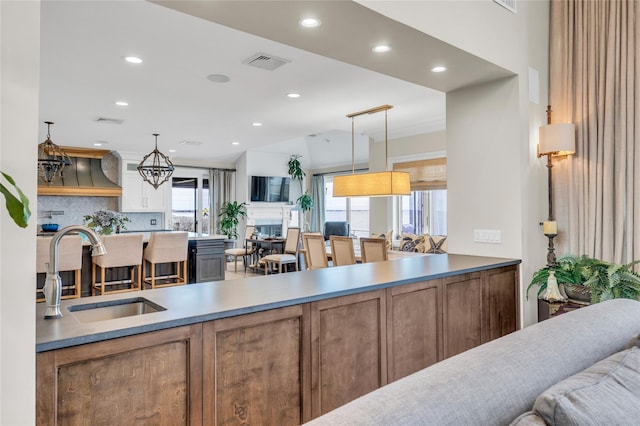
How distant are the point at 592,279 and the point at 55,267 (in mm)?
2995

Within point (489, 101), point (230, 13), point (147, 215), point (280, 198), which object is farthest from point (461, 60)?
point (147, 215)

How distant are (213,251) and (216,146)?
3144mm

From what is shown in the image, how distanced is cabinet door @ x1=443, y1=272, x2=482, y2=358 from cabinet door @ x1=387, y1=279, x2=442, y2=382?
0.09 meters

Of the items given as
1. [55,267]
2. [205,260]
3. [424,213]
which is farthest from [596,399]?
[424,213]

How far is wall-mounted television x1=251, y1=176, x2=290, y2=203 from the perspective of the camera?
32.0 ft

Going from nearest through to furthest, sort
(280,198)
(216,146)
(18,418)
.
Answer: (18,418) → (216,146) → (280,198)

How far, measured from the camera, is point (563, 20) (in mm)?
3324

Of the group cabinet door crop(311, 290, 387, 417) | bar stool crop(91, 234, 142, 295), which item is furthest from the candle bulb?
bar stool crop(91, 234, 142, 295)

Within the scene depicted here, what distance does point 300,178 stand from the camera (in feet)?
35.4

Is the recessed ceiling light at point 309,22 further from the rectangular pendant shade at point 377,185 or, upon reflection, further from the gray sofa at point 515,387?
the rectangular pendant shade at point 377,185

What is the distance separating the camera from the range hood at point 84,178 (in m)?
8.06

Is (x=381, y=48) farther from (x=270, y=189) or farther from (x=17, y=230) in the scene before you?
(x=270, y=189)

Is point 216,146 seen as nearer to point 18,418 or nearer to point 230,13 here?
point 230,13

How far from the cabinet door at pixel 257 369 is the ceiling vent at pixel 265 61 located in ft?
8.70
